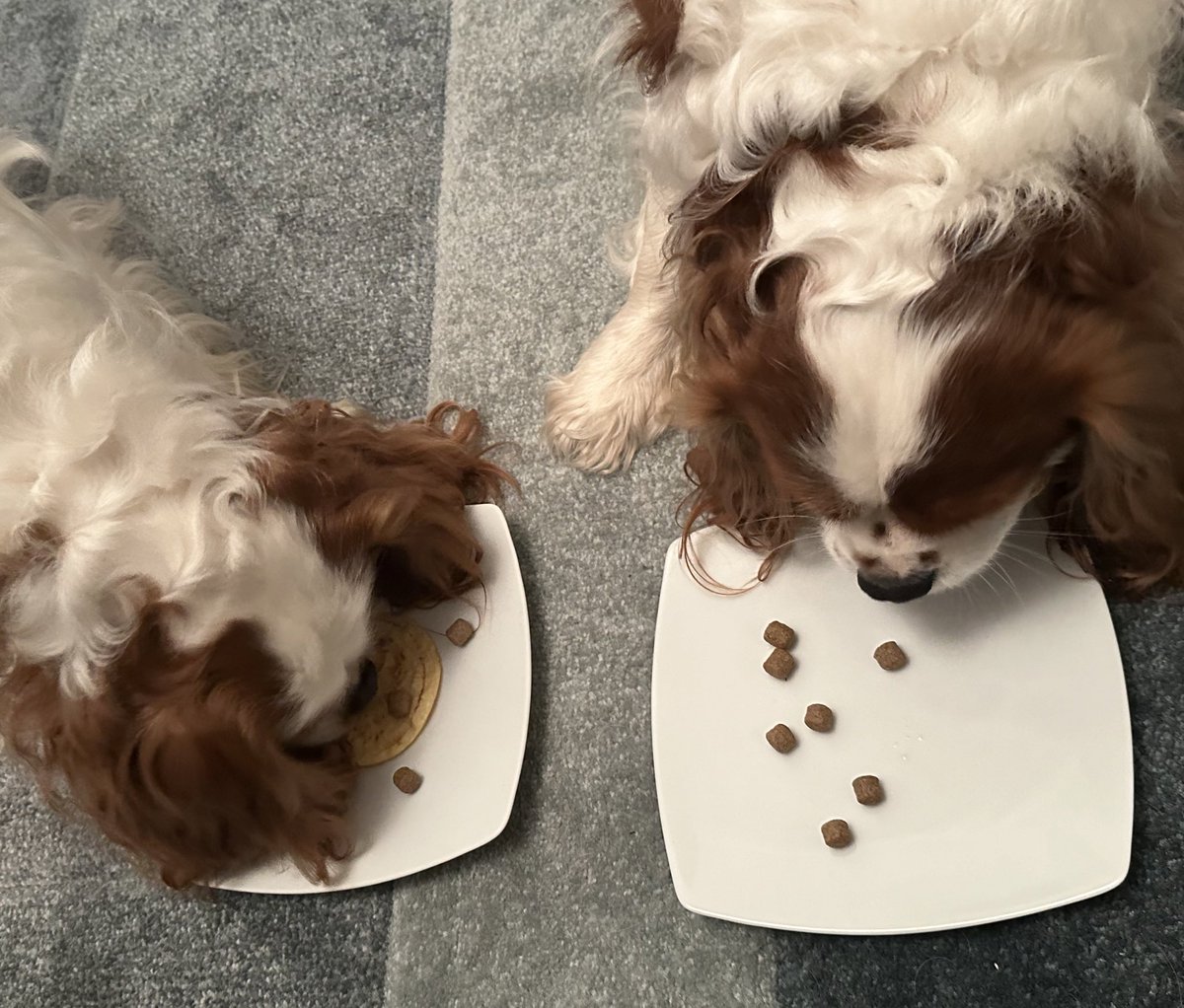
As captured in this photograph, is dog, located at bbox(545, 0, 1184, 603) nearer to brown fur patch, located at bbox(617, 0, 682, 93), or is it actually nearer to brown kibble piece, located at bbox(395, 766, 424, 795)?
brown fur patch, located at bbox(617, 0, 682, 93)

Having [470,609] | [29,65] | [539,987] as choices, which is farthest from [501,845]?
[29,65]

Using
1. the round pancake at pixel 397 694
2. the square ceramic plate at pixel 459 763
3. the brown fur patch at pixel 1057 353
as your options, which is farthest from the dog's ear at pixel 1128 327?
the round pancake at pixel 397 694

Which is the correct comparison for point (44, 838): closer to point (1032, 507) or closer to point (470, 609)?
point (470, 609)

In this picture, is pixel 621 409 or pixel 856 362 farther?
pixel 621 409

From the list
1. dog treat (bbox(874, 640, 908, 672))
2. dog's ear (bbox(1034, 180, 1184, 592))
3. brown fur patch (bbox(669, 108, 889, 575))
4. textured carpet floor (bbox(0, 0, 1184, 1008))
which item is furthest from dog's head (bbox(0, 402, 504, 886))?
dog's ear (bbox(1034, 180, 1184, 592))

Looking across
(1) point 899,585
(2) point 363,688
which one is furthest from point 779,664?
(2) point 363,688

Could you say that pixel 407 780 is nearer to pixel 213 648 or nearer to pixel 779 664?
pixel 213 648
